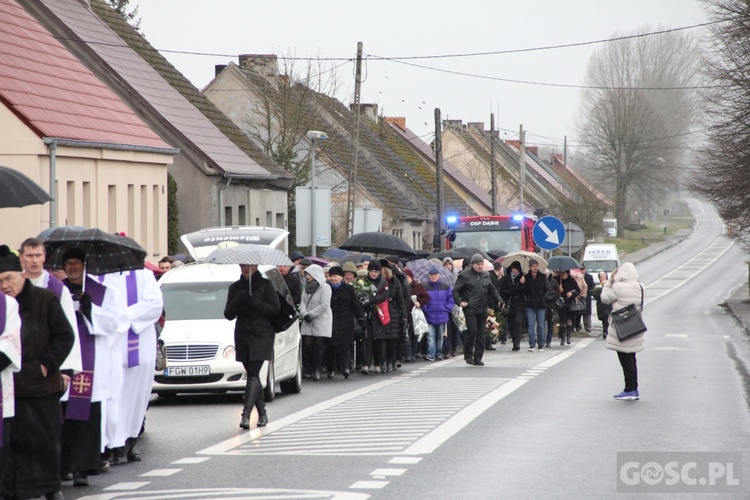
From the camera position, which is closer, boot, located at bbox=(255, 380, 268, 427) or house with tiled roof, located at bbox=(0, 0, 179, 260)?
boot, located at bbox=(255, 380, 268, 427)

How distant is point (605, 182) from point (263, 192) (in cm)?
7232

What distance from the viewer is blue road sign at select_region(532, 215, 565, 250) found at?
32656 mm

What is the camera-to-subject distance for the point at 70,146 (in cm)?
2875

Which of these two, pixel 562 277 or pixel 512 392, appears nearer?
pixel 512 392

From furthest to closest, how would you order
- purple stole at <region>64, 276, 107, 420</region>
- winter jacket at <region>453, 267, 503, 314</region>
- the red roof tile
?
the red roof tile
winter jacket at <region>453, 267, 503, 314</region>
purple stole at <region>64, 276, 107, 420</region>

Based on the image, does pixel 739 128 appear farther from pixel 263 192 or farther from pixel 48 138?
pixel 48 138

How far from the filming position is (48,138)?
89.5 ft

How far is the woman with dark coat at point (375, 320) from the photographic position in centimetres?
2091

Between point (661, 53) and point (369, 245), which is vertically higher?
point (661, 53)

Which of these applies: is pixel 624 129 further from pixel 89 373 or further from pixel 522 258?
pixel 89 373

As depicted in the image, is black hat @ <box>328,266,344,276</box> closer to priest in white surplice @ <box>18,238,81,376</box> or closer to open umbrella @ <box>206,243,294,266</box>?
open umbrella @ <box>206,243,294,266</box>

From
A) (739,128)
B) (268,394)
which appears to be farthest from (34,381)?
(739,128)

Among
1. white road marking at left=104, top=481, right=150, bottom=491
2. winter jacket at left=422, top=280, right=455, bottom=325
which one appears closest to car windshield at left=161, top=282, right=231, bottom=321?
white road marking at left=104, top=481, right=150, bottom=491

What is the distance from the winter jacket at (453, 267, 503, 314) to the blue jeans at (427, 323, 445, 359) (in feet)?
4.22
